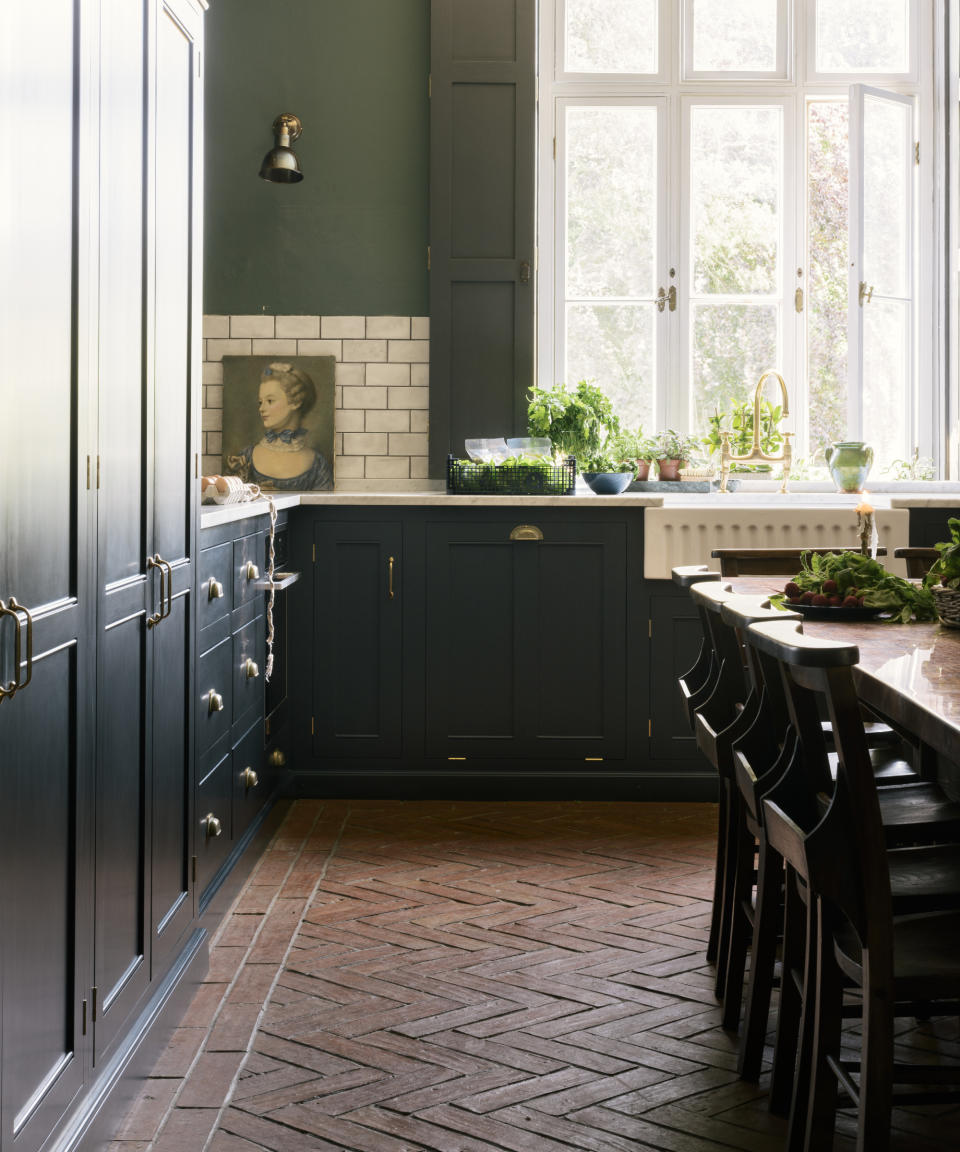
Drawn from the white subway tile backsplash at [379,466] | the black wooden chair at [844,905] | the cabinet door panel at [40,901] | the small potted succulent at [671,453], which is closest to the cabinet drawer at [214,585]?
the cabinet door panel at [40,901]

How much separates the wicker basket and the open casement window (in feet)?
11.0

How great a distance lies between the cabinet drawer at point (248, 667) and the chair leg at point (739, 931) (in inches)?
63.4

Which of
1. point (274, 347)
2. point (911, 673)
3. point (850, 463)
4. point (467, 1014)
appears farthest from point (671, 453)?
point (911, 673)

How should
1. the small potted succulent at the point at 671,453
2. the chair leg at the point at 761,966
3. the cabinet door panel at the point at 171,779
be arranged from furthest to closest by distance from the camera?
the small potted succulent at the point at 671,453 → the cabinet door panel at the point at 171,779 → the chair leg at the point at 761,966

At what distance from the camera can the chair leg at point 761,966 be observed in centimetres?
245

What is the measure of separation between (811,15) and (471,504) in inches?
118

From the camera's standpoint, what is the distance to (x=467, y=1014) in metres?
2.84

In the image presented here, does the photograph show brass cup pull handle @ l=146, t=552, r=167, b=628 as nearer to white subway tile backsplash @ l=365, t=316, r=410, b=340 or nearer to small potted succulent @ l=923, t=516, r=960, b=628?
small potted succulent @ l=923, t=516, r=960, b=628

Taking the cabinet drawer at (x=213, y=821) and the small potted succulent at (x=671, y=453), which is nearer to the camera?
the cabinet drawer at (x=213, y=821)

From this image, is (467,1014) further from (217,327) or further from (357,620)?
(217,327)

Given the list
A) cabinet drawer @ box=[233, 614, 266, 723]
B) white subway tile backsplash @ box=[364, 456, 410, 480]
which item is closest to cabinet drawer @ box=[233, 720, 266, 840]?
cabinet drawer @ box=[233, 614, 266, 723]

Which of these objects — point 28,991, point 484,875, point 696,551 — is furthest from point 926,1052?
point 696,551

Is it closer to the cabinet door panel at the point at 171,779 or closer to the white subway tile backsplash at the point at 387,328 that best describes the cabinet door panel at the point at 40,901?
the cabinet door panel at the point at 171,779

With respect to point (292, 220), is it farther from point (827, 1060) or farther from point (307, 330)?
point (827, 1060)
